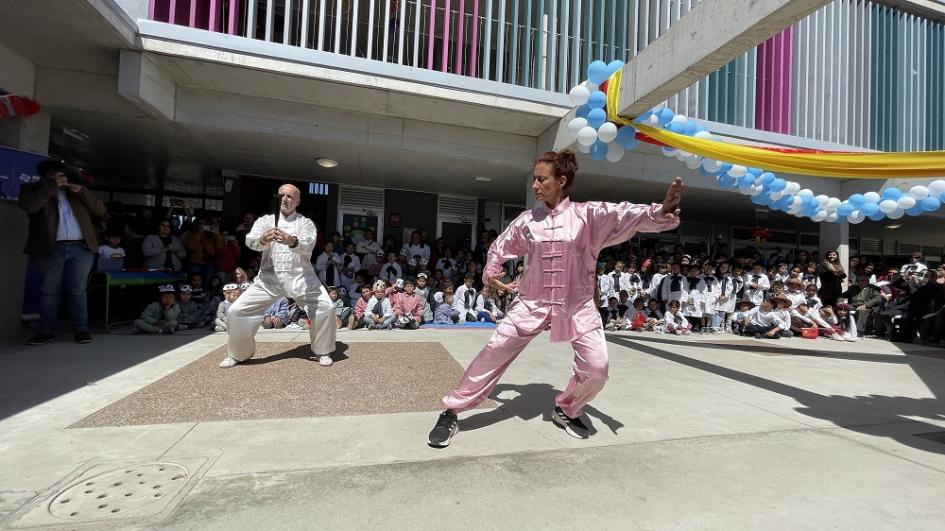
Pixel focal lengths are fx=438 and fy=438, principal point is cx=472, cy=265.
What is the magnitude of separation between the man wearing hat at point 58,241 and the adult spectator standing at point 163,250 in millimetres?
2613

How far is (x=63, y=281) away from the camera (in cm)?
530

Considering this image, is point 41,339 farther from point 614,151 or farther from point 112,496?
point 614,151

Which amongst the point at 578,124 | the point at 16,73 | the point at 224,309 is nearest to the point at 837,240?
the point at 578,124

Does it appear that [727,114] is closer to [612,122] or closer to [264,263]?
[612,122]

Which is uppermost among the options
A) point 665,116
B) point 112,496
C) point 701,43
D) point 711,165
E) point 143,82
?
point 701,43

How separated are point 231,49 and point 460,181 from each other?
5.36 meters

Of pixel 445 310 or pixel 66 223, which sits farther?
pixel 445 310

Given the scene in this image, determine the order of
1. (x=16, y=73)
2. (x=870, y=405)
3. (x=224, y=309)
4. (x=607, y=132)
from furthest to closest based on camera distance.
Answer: (x=224, y=309) < (x=16, y=73) < (x=607, y=132) < (x=870, y=405)

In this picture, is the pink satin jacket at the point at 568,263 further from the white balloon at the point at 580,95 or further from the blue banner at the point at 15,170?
the blue banner at the point at 15,170

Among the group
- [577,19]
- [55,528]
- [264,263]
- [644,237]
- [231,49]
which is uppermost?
[577,19]

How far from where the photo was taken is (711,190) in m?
9.88

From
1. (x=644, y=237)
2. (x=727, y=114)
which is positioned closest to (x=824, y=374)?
(x=727, y=114)

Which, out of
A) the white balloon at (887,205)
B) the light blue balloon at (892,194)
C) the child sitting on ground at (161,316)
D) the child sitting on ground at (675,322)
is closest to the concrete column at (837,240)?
the child sitting on ground at (675,322)

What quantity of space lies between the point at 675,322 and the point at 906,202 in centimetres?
403
